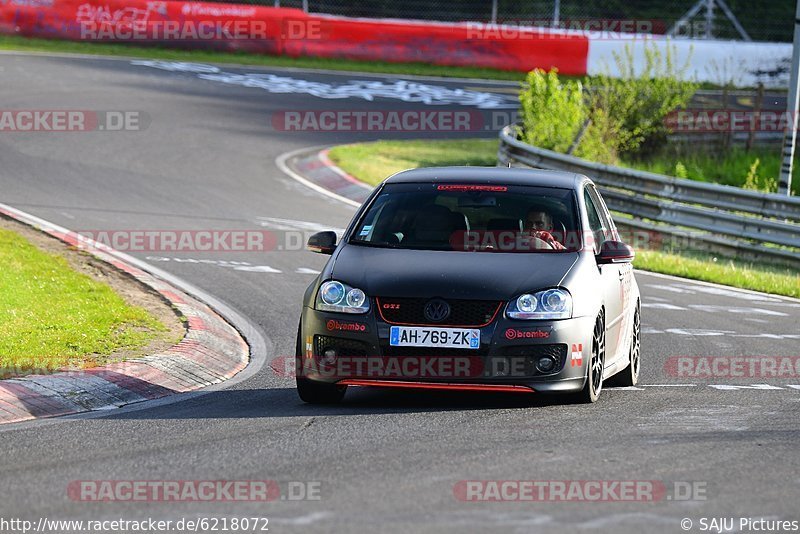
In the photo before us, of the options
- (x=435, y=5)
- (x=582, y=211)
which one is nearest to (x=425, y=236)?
(x=582, y=211)

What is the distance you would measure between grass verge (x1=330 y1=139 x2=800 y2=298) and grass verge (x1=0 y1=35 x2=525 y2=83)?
8.10 m

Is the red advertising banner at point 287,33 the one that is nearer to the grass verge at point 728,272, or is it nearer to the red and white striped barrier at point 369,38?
the red and white striped barrier at point 369,38

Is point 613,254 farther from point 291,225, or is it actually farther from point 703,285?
point 291,225

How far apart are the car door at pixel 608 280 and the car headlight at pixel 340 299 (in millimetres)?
1614

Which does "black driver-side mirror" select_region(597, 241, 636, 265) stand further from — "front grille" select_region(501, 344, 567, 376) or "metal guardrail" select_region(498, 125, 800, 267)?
"metal guardrail" select_region(498, 125, 800, 267)

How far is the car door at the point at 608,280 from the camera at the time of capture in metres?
8.88

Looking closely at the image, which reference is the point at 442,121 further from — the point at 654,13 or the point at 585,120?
the point at 654,13

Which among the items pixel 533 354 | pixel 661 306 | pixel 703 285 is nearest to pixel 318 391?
pixel 533 354

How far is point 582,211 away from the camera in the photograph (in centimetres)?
920

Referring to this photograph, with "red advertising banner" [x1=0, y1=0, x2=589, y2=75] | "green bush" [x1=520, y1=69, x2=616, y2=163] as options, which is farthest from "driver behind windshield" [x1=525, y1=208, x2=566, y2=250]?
"red advertising banner" [x1=0, y1=0, x2=589, y2=75]

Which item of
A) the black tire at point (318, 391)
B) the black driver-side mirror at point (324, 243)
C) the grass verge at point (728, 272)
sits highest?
the black driver-side mirror at point (324, 243)

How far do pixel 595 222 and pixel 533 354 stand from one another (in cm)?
173

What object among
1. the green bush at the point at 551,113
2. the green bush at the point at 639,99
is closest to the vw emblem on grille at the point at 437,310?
the green bush at the point at 551,113

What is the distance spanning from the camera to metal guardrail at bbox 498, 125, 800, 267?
18078 millimetres
